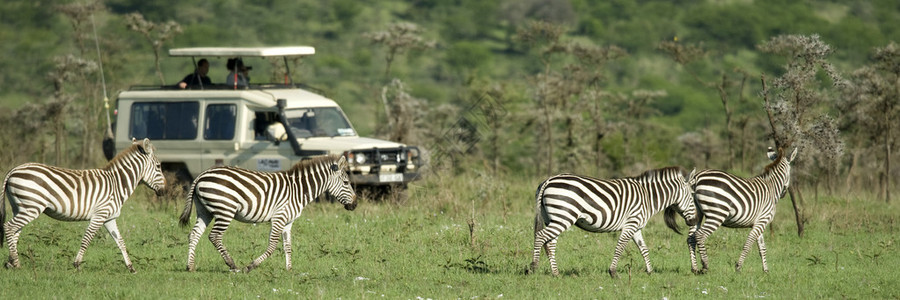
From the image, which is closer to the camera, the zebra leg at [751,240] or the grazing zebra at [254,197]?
the grazing zebra at [254,197]

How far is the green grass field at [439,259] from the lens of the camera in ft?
35.0

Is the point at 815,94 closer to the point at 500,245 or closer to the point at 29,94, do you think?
the point at 500,245

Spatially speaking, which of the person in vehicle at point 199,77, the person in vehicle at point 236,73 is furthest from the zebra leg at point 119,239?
the person in vehicle at point 236,73

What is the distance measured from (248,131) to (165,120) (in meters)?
1.65

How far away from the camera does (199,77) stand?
19.4m

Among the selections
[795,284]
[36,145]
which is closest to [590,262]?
[795,284]

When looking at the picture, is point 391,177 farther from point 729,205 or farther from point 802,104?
point 729,205

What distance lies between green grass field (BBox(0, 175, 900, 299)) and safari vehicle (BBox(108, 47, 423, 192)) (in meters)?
0.82

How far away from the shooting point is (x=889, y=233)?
16.0m

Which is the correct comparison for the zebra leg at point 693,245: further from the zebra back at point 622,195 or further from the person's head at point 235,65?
the person's head at point 235,65

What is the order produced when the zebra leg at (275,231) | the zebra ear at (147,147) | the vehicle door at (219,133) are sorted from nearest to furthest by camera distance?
1. the zebra leg at (275,231)
2. the zebra ear at (147,147)
3. the vehicle door at (219,133)

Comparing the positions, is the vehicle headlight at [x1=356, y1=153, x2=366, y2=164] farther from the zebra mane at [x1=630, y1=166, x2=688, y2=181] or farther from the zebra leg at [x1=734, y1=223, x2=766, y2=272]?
the zebra leg at [x1=734, y1=223, x2=766, y2=272]

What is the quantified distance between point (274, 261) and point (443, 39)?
227ft

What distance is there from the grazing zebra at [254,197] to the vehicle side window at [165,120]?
6833 mm
